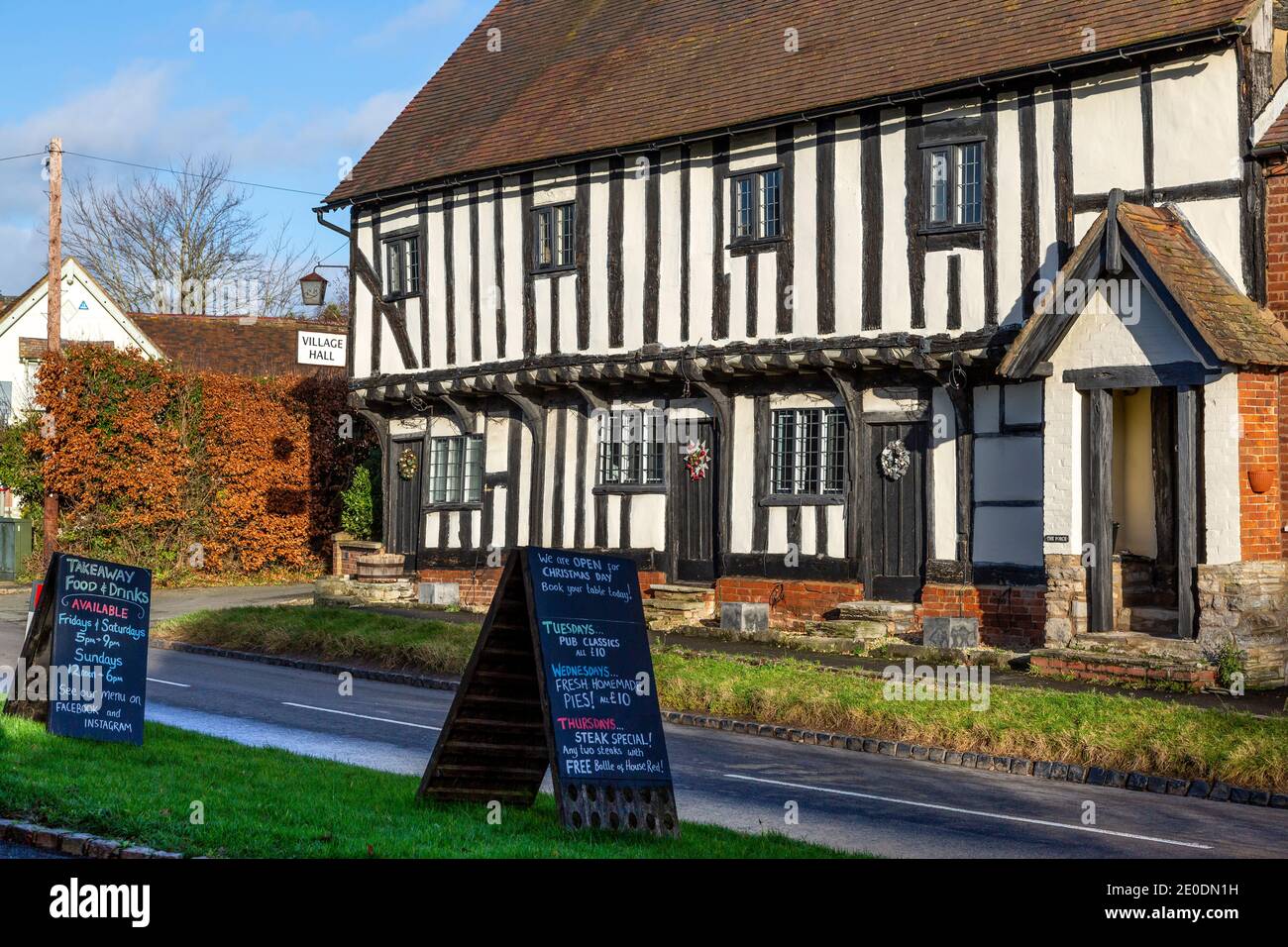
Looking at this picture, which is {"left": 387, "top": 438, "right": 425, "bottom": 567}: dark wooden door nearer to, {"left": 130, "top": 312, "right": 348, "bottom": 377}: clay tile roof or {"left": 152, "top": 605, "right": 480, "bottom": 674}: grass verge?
{"left": 152, "top": 605, "right": 480, "bottom": 674}: grass verge

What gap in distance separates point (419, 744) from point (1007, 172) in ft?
35.7

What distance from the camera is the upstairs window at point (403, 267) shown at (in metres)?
28.1

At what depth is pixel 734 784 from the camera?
12.4 m

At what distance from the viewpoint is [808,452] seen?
22703 mm

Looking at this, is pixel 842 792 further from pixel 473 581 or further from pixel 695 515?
pixel 473 581

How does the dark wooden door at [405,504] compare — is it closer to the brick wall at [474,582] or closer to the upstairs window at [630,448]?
the brick wall at [474,582]

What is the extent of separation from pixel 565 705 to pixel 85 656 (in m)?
5.55

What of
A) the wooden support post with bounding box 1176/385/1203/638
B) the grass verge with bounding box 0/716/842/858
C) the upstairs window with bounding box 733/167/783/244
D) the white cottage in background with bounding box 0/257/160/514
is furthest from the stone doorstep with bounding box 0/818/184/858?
the white cottage in background with bounding box 0/257/160/514

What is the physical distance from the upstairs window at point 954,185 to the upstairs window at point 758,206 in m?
2.48

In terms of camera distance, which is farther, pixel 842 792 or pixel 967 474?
pixel 967 474

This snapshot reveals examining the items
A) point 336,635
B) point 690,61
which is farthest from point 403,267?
point 336,635

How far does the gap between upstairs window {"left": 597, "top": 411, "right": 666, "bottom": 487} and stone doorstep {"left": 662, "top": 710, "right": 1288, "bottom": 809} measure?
350 inches

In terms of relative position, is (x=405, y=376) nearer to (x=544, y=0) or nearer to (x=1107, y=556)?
(x=544, y=0)

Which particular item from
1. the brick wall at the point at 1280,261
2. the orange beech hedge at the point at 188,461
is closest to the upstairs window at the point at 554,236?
the brick wall at the point at 1280,261
